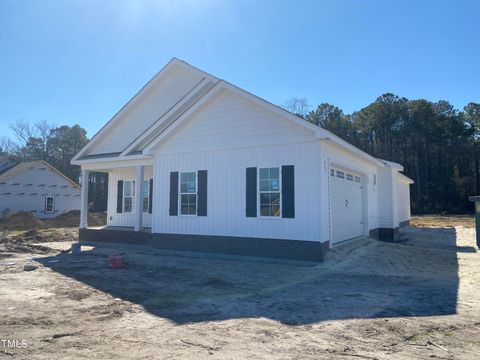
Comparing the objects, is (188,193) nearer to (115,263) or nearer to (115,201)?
(115,263)

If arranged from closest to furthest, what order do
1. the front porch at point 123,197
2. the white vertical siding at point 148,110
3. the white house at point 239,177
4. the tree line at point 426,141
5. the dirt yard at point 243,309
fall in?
the dirt yard at point 243,309 < the white house at point 239,177 < the white vertical siding at point 148,110 < the front porch at point 123,197 < the tree line at point 426,141

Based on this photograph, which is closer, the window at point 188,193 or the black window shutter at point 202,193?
the black window shutter at point 202,193

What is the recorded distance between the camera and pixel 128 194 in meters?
17.9

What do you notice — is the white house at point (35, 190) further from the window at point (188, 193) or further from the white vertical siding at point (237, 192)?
the window at point (188, 193)

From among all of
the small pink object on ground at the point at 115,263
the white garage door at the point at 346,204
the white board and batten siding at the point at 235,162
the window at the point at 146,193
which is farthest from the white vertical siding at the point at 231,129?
the small pink object on ground at the point at 115,263

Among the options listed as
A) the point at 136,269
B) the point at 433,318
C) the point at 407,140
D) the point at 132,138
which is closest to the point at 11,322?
the point at 136,269

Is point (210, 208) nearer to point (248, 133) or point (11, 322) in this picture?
point (248, 133)

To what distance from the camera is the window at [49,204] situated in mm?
36094

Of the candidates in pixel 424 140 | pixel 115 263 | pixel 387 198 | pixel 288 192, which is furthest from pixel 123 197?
pixel 424 140

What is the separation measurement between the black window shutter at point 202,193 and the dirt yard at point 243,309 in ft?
6.09

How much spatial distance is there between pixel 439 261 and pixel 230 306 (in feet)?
26.0

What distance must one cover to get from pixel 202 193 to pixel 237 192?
4.66ft

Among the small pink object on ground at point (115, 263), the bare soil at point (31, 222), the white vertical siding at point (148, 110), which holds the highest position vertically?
the white vertical siding at point (148, 110)

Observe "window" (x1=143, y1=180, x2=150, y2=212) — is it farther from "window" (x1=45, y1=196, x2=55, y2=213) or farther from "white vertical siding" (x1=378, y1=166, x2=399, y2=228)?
"window" (x1=45, y1=196, x2=55, y2=213)
